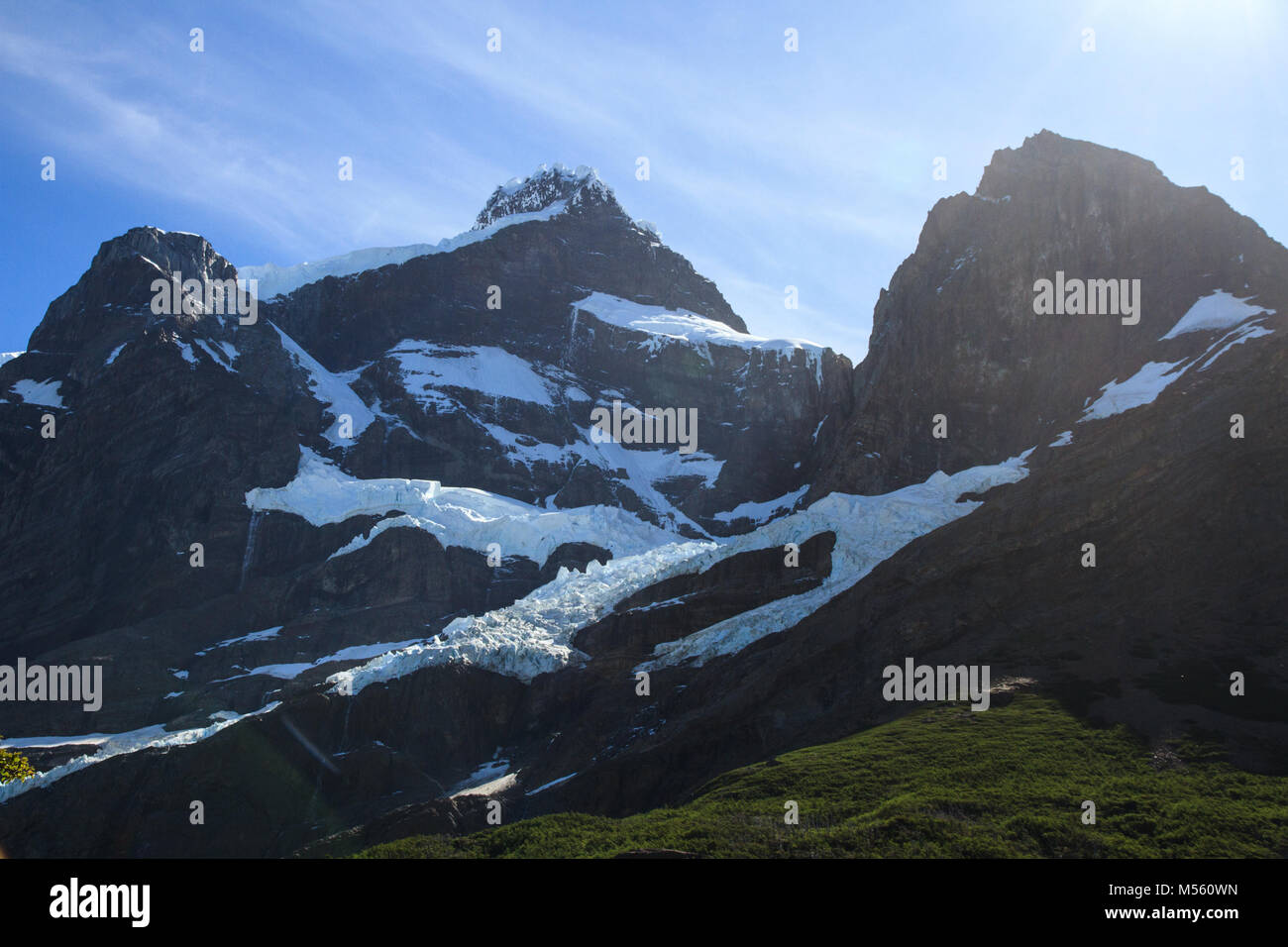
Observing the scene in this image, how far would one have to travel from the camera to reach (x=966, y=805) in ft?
182

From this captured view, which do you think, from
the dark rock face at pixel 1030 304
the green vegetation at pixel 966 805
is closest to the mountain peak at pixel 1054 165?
the dark rock face at pixel 1030 304

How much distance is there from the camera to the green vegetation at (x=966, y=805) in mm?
49625

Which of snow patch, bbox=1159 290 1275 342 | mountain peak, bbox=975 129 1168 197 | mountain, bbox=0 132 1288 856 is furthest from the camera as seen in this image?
mountain peak, bbox=975 129 1168 197

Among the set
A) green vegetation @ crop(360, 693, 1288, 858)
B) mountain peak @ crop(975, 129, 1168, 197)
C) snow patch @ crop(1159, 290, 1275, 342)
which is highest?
mountain peak @ crop(975, 129, 1168, 197)

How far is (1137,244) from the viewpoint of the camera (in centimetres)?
15612

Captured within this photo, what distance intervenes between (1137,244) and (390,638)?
116158mm

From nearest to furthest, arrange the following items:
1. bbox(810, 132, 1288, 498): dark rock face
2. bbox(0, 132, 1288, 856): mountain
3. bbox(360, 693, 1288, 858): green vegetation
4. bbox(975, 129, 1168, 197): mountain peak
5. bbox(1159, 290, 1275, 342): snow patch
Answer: bbox(360, 693, 1288, 858): green vegetation, bbox(0, 132, 1288, 856): mountain, bbox(1159, 290, 1275, 342): snow patch, bbox(810, 132, 1288, 498): dark rock face, bbox(975, 129, 1168, 197): mountain peak

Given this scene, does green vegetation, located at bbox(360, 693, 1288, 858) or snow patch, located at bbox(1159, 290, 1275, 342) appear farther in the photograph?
snow patch, located at bbox(1159, 290, 1275, 342)

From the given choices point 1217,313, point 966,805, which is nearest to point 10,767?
point 966,805

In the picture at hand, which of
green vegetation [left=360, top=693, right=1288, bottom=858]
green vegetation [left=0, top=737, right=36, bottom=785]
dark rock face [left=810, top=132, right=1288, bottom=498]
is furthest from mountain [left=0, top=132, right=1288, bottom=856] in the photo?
green vegetation [left=0, top=737, right=36, bottom=785]

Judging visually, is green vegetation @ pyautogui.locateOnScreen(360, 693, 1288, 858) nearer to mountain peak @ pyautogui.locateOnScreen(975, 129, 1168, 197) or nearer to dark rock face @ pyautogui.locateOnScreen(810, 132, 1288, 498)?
dark rock face @ pyautogui.locateOnScreen(810, 132, 1288, 498)

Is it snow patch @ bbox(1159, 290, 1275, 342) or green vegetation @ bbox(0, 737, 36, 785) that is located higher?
snow patch @ bbox(1159, 290, 1275, 342)

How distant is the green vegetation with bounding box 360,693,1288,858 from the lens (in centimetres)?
4962
